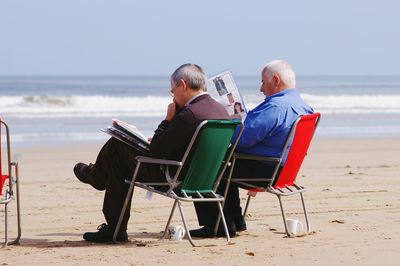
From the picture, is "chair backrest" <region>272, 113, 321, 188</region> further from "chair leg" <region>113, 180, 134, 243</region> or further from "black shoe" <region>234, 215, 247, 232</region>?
"chair leg" <region>113, 180, 134, 243</region>

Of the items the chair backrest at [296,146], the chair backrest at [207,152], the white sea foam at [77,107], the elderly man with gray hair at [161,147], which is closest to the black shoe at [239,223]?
the chair backrest at [296,146]

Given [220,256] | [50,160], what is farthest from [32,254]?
[50,160]

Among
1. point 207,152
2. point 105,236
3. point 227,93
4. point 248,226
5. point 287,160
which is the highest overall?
point 227,93

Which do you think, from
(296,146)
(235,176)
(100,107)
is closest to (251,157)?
(235,176)

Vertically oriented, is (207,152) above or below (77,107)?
above

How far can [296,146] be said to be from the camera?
19.4ft

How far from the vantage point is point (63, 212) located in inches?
283

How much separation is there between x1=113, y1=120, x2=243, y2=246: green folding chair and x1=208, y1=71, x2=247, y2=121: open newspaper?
0.40m

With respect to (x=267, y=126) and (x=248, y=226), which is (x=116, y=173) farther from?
(x=248, y=226)

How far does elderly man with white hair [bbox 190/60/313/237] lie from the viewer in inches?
230

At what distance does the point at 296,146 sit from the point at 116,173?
3.83 feet

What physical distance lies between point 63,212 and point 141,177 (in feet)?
5.80

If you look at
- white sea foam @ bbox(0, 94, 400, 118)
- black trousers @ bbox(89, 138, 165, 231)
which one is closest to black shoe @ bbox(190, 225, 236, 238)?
black trousers @ bbox(89, 138, 165, 231)

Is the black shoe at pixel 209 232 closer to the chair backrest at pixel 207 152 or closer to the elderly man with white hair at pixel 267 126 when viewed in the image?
the elderly man with white hair at pixel 267 126
